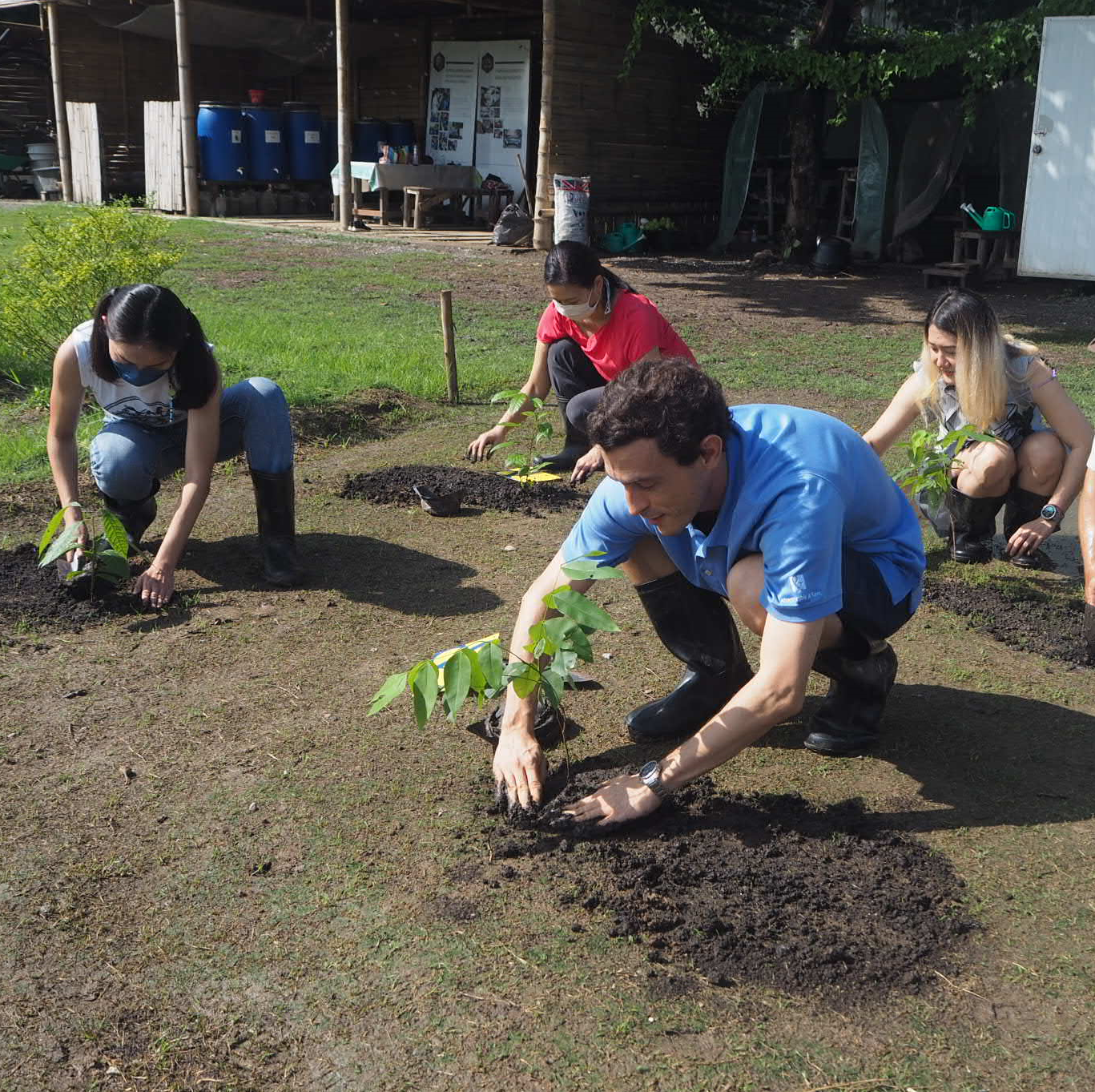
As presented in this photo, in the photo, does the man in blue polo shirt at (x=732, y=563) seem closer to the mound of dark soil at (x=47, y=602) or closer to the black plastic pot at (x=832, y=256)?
the mound of dark soil at (x=47, y=602)

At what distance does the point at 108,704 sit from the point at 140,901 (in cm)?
100

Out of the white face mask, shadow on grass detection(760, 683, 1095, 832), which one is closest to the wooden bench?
the white face mask

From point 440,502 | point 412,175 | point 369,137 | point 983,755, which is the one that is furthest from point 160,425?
point 369,137

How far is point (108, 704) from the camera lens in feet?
11.0

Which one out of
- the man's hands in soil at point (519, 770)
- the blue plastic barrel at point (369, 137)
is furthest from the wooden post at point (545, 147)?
the man's hands in soil at point (519, 770)

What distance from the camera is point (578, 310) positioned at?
4.66m

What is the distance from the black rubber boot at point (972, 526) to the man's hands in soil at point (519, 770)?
2.34 meters

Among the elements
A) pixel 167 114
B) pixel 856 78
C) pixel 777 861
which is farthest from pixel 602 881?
pixel 167 114

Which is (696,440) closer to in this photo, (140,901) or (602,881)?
(602,881)

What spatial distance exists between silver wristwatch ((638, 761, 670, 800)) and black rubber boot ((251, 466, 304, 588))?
2.03 meters

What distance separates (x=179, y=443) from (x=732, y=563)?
8.10ft

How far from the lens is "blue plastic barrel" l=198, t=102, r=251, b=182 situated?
664 inches

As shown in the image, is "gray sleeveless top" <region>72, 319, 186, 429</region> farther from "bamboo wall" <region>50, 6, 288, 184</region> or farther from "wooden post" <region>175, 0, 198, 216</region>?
"bamboo wall" <region>50, 6, 288, 184</region>

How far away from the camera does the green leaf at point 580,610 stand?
7.84 ft
